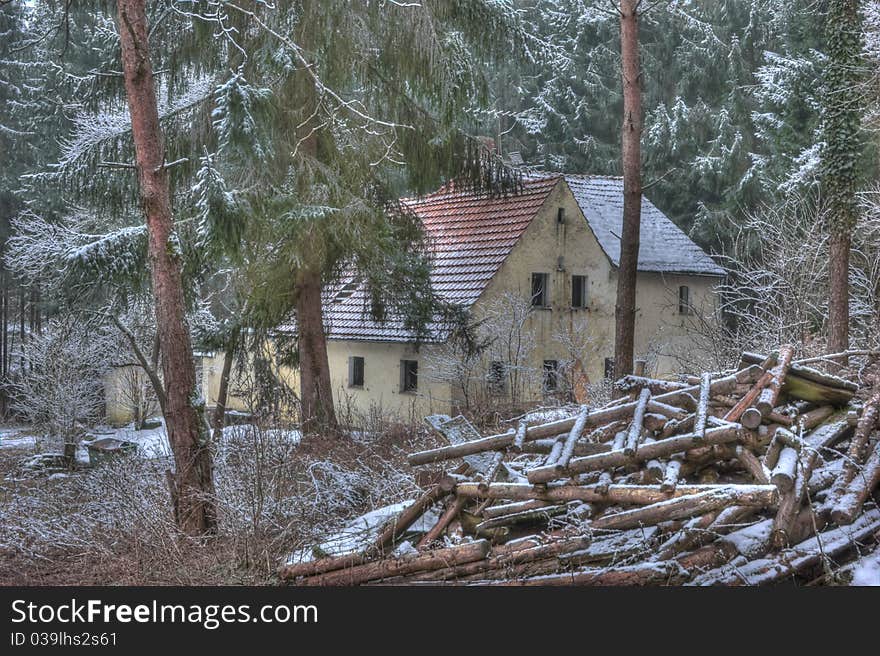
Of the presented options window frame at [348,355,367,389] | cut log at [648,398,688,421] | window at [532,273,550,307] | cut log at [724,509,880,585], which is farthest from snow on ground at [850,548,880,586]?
window frame at [348,355,367,389]

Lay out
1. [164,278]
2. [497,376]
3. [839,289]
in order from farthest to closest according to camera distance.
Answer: [497,376] → [839,289] → [164,278]

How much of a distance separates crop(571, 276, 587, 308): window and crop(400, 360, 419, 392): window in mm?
4928

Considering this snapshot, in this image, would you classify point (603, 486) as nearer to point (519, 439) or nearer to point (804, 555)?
point (519, 439)

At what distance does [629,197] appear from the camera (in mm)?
16766

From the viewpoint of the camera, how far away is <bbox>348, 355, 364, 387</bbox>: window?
27.0m

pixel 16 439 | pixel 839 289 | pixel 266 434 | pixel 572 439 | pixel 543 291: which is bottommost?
pixel 16 439

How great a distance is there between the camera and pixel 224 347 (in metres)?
20.4

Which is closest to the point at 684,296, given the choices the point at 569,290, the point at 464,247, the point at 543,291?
the point at 569,290

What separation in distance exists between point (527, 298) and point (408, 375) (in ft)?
11.5

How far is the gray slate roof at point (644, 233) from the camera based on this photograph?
28.2 metres

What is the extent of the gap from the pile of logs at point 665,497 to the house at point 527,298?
12352 mm

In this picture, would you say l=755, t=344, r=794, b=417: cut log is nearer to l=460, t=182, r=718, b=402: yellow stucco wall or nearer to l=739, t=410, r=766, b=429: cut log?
l=739, t=410, r=766, b=429: cut log

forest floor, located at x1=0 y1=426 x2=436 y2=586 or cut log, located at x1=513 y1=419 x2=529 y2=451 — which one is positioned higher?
cut log, located at x1=513 y1=419 x2=529 y2=451

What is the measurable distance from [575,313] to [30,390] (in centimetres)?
1381
